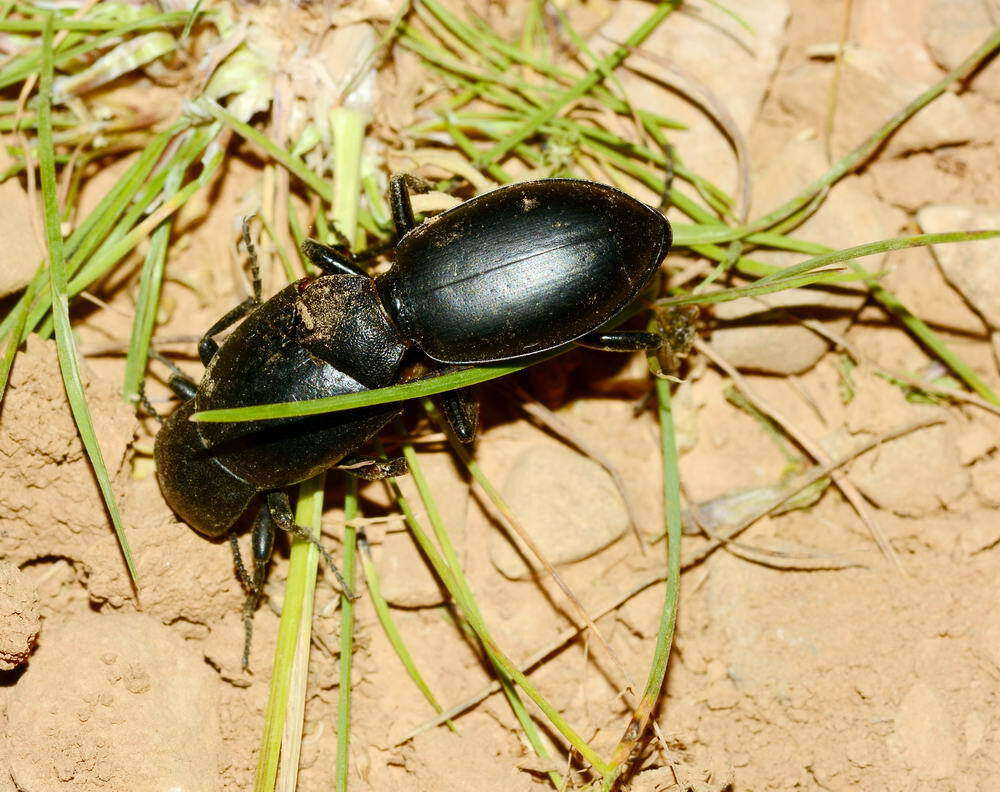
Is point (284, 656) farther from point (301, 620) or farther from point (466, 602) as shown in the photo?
point (466, 602)

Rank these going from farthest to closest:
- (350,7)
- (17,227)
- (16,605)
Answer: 1. (350,7)
2. (17,227)
3. (16,605)

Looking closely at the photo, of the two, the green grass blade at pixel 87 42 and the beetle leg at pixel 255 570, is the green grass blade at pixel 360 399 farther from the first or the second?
the green grass blade at pixel 87 42

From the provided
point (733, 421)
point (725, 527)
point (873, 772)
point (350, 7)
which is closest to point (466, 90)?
point (350, 7)

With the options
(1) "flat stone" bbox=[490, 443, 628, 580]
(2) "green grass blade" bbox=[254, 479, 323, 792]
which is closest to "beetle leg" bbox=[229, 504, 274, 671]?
(2) "green grass blade" bbox=[254, 479, 323, 792]

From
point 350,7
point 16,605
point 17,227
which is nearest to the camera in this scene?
point 16,605

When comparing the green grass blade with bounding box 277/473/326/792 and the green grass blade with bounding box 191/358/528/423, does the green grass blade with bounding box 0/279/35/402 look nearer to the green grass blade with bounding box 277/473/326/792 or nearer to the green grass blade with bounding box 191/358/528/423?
the green grass blade with bounding box 191/358/528/423

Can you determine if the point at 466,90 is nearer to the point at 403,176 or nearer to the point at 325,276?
the point at 403,176

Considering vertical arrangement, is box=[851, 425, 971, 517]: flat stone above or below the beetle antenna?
below
